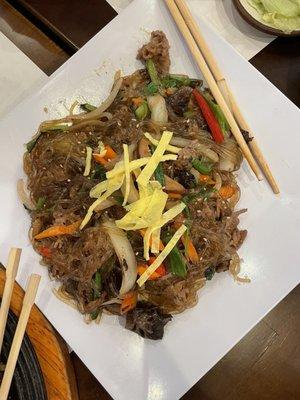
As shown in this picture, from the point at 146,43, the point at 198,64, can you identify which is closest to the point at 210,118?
the point at 198,64

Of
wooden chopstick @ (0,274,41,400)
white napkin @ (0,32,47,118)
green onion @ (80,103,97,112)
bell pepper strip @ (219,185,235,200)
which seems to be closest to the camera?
wooden chopstick @ (0,274,41,400)

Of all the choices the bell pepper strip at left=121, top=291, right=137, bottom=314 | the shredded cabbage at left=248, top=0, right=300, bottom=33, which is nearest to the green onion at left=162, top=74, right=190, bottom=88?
the shredded cabbage at left=248, top=0, right=300, bottom=33

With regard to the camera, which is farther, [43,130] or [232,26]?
[232,26]

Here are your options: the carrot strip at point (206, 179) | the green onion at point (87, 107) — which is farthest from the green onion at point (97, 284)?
the green onion at point (87, 107)

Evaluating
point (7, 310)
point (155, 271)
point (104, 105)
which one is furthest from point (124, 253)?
point (104, 105)

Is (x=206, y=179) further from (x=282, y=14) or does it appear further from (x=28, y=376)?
(x=28, y=376)

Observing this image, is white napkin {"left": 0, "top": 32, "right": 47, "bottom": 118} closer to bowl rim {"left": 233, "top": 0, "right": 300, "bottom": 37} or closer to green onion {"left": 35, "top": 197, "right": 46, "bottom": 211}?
green onion {"left": 35, "top": 197, "right": 46, "bottom": 211}
